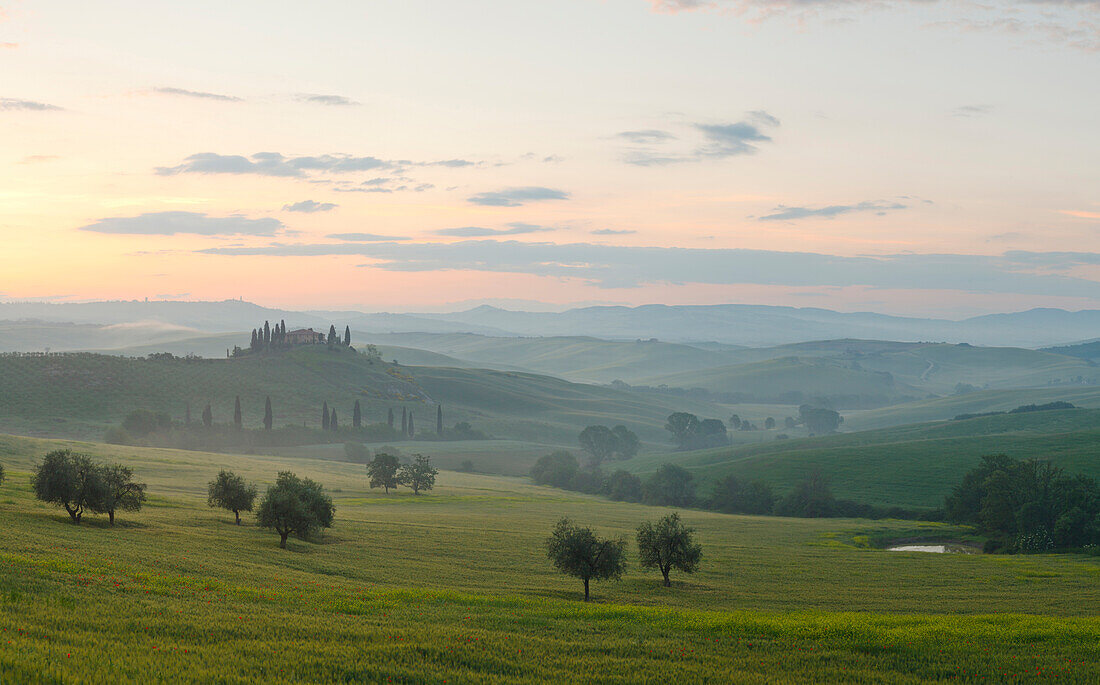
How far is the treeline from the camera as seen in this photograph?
136 m

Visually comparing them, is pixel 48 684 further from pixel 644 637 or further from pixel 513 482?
pixel 513 482

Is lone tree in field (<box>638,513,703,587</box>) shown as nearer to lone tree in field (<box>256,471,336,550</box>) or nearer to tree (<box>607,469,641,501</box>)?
lone tree in field (<box>256,471,336,550</box>)

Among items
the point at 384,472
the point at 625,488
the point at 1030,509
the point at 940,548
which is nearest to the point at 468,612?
the point at 940,548

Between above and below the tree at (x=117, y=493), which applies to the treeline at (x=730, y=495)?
below

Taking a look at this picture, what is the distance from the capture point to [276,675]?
23156 mm

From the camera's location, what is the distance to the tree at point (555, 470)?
183 metres

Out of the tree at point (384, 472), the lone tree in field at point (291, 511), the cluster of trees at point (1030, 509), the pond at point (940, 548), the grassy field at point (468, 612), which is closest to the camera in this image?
the grassy field at point (468, 612)

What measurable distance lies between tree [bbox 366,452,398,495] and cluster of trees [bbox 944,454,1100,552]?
3543 inches

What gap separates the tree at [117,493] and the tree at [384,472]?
7228cm

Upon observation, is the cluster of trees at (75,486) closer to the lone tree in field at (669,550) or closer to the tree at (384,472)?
the lone tree in field at (669,550)

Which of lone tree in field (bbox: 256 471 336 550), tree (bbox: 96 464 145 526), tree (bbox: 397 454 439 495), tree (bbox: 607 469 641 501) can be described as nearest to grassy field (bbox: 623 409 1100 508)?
tree (bbox: 607 469 641 501)

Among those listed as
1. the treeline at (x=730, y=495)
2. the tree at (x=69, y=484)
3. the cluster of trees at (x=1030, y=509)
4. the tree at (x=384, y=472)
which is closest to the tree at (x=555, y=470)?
the treeline at (x=730, y=495)

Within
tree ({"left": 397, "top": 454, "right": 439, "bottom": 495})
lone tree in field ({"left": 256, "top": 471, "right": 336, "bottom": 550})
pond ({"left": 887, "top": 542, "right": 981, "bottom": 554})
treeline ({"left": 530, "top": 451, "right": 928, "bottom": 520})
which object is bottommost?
pond ({"left": 887, "top": 542, "right": 981, "bottom": 554})

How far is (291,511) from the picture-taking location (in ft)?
209
